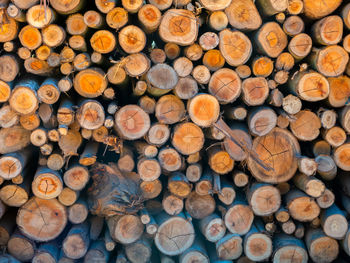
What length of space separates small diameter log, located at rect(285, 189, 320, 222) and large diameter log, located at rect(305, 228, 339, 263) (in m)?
0.18

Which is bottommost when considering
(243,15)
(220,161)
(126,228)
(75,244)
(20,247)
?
(20,247)

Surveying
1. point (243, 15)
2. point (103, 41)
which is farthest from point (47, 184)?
point (243, 15)

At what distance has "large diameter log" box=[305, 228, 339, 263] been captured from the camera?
2854 mm

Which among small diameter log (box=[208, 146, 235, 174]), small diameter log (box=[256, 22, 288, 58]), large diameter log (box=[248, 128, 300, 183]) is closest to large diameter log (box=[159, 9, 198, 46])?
small diameter log (box=[256, 22, 288, 58])

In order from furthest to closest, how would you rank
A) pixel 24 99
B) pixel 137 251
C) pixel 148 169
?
1. pixel 137 251
2. pixel 148 169
3. pixel 24 99

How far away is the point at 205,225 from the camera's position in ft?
9.45

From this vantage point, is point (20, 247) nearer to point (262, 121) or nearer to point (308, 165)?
point (262, 121)

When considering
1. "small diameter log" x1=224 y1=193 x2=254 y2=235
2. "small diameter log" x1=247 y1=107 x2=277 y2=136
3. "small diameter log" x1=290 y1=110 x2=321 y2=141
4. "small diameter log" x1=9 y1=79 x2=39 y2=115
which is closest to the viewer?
"small diameter log" x1=9 y1=79 x2=39 y2=115

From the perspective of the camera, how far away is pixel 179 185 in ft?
9.05

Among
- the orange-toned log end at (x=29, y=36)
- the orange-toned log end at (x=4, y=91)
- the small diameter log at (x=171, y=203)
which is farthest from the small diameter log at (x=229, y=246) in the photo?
the orange-toned log end at (x=29, y=36)

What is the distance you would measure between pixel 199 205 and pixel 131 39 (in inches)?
64.5

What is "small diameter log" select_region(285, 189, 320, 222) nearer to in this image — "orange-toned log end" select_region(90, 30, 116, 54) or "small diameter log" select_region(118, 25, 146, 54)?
"small diameter log" select_region(118, 25, 146, 54)

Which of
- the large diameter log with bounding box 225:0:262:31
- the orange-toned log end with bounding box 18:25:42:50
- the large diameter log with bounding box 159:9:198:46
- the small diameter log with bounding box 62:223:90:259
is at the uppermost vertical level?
the large diameter log with bounding box 225:0:262:31

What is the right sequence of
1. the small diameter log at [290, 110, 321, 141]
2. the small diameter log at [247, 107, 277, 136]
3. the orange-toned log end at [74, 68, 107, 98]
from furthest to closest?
the small diameter log at [290, 110, 321, 141]
the small diameter log at [247, 107, 277, 136]
the orange-toned log end at [74, 68, 107, 98]
